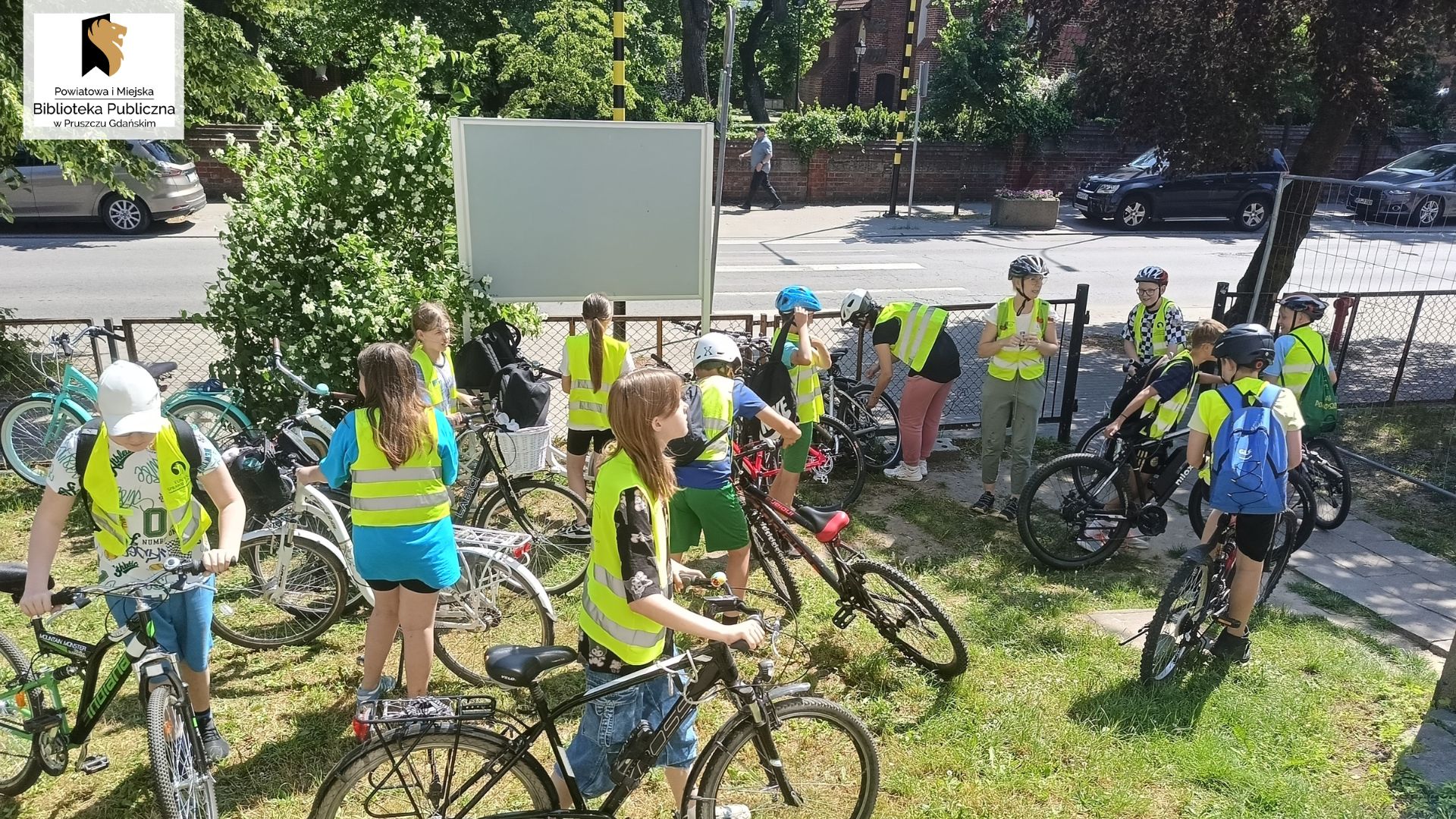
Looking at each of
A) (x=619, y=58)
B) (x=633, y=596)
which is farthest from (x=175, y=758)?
(x=619, y=58)

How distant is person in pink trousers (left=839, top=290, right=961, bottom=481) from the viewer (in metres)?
7.18

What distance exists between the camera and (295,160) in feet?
22.0

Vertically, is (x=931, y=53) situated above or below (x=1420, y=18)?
above

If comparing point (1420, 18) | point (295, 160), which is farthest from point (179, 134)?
point (1420, 18)

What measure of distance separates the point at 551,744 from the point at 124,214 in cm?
1634

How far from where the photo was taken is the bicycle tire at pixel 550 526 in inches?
222

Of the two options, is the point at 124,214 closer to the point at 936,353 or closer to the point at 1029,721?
the point at 936,353

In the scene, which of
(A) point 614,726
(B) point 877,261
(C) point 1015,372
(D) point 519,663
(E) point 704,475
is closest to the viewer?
(D) point 519,663

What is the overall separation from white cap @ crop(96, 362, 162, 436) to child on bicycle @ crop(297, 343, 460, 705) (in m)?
0.67

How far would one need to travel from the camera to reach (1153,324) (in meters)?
7.39

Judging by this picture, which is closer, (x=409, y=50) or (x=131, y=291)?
(x=409, y=50)

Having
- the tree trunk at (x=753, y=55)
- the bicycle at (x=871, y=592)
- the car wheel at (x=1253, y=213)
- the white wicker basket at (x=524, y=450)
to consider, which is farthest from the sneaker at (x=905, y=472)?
the tree trunk at (x=753, y=55)

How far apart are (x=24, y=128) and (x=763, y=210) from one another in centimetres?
1587

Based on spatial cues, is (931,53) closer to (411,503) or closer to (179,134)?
(179,134)
